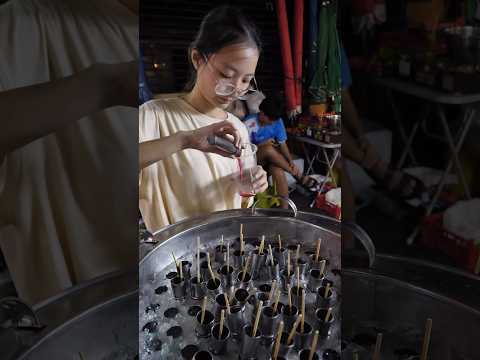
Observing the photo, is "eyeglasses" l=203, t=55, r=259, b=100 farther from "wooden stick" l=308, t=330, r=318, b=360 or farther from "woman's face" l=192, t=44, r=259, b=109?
"wooden stick" l=308, t=330, r=318, b=360

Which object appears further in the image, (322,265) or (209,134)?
(322,265)

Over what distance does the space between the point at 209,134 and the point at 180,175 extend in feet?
0.28

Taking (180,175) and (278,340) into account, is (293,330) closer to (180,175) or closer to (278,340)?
(278,340)

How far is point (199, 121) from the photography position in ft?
2.28

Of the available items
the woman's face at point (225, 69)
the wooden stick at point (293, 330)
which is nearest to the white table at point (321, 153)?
Answer: the woman's face at point (225, 69)

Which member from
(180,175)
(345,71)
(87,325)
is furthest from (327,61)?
(87,325)

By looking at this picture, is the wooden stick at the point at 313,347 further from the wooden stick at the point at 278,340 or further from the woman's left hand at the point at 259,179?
the woman's left hand at the point at 259,179

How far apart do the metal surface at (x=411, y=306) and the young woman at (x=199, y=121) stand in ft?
1.00

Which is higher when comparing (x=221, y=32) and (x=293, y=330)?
(x=221, y=32)

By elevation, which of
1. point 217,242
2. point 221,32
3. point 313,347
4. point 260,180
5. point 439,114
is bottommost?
point 313,347

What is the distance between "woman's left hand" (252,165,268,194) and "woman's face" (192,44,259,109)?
129 millimetres

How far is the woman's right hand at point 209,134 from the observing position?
2.28 feet

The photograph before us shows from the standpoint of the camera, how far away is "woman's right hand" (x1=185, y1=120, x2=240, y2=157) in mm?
696

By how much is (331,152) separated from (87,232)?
485 mm
